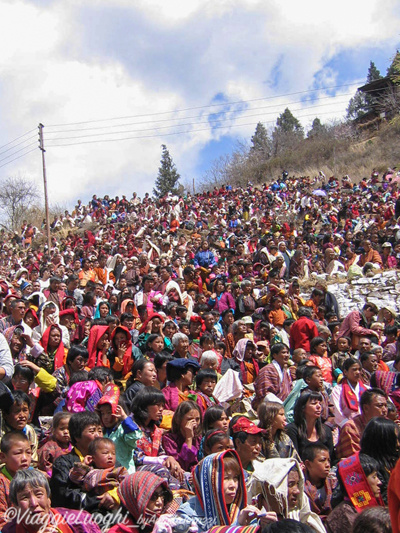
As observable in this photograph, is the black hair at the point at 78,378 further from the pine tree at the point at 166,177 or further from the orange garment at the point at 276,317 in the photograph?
the pine tree at the point at 166,177

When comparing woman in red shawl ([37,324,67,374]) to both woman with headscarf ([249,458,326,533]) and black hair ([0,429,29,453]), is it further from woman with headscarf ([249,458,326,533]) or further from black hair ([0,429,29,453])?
woman with headscarf ([249,458,326,533])

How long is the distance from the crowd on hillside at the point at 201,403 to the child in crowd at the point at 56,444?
15 mm

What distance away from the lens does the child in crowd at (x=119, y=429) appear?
3.84 m

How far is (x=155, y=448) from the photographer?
158 inches

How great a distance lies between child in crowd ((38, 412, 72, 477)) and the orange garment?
525cm

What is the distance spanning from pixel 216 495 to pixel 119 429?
46.6 inches

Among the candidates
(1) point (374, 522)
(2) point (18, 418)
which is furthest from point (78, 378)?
(1) point (374, 522)

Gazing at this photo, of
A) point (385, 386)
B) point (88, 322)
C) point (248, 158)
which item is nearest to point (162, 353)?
point (88, 322)

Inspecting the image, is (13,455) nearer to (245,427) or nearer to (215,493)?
(215,493)

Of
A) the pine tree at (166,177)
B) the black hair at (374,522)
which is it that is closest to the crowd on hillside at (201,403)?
the black hair at (374,522)

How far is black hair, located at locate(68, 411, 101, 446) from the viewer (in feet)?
11.8

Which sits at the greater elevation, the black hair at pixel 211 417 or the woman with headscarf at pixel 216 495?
the black hair at pixel 211 417

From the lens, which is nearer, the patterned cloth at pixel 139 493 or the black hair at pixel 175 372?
the patterned cloth at pixel 139 493

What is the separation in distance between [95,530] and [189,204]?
74.7ft
